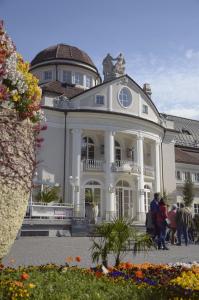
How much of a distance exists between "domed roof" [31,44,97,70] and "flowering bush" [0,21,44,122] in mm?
35903

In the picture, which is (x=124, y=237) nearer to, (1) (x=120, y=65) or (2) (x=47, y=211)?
(2) (x=47, y=211)

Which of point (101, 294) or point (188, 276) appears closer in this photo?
point (101, 294)

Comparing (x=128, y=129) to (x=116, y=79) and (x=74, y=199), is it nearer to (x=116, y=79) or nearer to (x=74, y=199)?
(x=116, y=79)

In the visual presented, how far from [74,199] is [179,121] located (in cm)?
2855

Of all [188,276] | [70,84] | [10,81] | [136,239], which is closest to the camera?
[10,81]

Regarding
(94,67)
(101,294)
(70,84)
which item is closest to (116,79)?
(70,84)

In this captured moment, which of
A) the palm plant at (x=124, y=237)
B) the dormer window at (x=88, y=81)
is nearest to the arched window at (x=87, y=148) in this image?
the dormer window at (x=88, y=81)

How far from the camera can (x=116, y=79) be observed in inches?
1286

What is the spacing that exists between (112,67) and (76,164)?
10823 millimetres

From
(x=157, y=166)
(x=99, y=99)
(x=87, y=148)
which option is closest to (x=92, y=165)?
(x=87, y=148)

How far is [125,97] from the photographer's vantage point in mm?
32906

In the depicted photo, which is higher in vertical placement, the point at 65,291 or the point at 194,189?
the point at 194,189

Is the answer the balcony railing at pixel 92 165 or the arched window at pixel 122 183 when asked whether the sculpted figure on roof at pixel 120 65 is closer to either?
the balcony railing at pixel 92 165

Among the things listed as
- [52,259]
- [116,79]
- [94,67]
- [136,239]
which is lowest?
[52,259]
